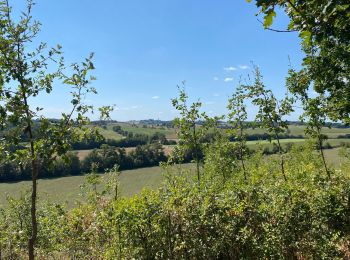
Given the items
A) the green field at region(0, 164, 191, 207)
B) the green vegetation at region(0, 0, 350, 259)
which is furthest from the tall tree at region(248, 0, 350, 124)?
the green field at region(0, 164, 191, 207)

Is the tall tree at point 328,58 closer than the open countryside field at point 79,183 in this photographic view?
Yes

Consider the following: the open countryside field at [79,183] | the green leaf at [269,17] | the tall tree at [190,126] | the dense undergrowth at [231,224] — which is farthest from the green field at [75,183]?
the green leaf at [269,17]

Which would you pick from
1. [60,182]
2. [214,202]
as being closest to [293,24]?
[214,202]

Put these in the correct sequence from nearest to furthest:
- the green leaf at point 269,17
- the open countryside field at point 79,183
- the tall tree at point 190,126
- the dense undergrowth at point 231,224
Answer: the green leaf at point 269,17 → the dense undergrowth at point 231,224 → the tall tree at point 190,126 → the open countryside field at point 79,183

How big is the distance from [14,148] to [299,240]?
7.30m

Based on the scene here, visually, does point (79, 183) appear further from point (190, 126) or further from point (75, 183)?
point (190, 126)

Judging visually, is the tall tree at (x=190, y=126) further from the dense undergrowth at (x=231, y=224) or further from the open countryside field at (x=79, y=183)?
the open countryside field at (x=79, y=183)

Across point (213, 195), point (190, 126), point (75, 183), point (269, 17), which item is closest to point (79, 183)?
point (75, 183)

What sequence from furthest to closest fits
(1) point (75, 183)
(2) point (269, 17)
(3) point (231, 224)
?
(1) point (75, 183), (3) point (231, 224), (2) point (269, 17)

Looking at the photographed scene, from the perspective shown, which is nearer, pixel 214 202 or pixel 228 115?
pixel 214 202

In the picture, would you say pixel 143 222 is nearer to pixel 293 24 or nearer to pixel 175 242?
pixel 175 242

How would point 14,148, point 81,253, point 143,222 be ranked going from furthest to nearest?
point 81,253 < point 143,222 < point 14,148

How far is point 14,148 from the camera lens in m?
6.16

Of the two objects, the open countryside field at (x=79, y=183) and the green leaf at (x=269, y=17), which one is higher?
the green leaf at (x=269, y=17)
